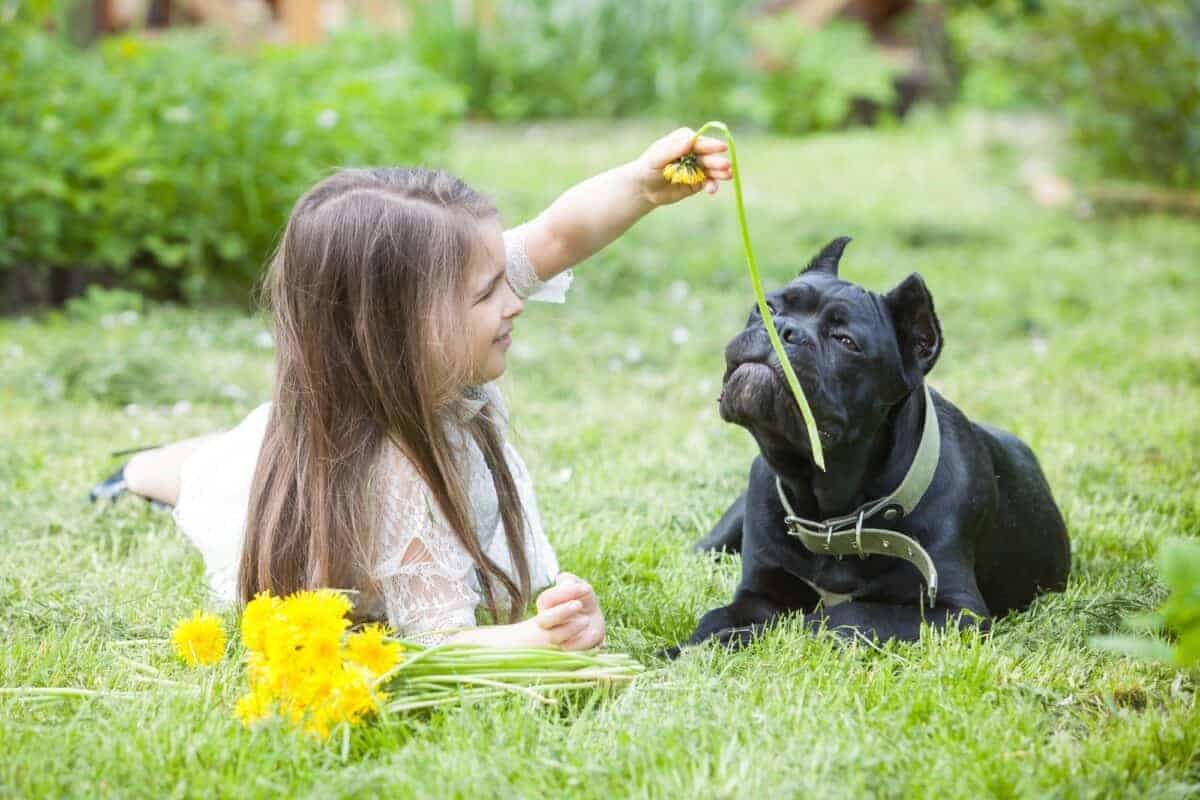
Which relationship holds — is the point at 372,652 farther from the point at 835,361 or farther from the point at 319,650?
the point at 835,361

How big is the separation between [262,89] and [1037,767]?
19.4 feet

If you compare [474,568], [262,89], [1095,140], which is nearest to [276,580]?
[474,568]

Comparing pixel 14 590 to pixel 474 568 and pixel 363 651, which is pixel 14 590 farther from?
pixel 363 651

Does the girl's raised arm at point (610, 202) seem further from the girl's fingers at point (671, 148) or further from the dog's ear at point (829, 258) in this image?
the dog's ear at point (829, 258)

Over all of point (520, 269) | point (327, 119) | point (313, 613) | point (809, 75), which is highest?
point (809, 75)

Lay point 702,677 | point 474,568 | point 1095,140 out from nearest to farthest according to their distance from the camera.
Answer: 1. point 702,677
2. point 474,568
3. point 1095,140

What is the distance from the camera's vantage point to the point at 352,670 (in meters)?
2.36

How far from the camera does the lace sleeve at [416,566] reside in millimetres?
2869

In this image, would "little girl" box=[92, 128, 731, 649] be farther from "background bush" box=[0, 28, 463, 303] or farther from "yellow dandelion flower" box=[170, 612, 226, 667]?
"background bush" box=[0, 28, 463, 303]

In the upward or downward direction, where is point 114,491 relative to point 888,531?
downward

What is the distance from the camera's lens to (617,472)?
4.43 metres

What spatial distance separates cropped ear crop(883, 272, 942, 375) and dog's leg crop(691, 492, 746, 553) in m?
0.90

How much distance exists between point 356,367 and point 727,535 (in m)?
1.27

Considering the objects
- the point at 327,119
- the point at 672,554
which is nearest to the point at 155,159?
the point at 327,119
